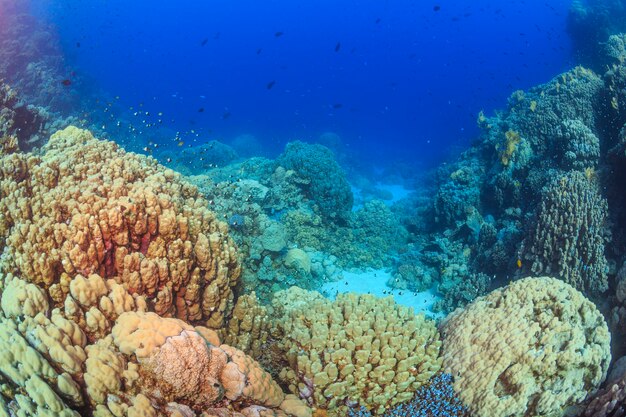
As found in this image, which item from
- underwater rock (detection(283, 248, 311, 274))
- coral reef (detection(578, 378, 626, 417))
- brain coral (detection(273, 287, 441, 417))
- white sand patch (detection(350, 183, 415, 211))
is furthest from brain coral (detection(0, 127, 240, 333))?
white sand patch (detection(350, 183, 415, 211))

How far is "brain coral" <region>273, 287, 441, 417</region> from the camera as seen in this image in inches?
150

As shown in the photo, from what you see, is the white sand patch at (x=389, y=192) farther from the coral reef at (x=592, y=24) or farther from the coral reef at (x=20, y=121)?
the coral reef at (x=20, y=121)

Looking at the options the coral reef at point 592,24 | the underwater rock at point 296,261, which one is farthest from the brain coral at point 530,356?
the coral reef at point 592,24

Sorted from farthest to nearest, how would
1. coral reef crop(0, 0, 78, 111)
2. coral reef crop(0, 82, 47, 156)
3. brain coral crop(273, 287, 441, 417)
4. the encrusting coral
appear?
coral reef crop(0, 0, 78, 111)
coral reef crop(0, 82, 47, 156)
brain coral crop(273, 287, 441, 417)
the encrusting coral

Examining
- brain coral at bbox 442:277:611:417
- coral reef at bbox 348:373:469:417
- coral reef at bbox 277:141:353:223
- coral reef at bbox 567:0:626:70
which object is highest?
coral reef at bbox 567:0:626:70

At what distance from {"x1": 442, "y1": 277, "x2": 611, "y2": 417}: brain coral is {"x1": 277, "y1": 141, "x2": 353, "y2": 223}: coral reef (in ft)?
→ 28.5

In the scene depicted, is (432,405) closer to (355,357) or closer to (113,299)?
(355,357)

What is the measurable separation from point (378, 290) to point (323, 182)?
445cm

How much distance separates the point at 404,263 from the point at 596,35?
24.8m

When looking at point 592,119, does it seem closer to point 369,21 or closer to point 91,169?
point 91,169

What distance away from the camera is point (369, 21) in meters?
152

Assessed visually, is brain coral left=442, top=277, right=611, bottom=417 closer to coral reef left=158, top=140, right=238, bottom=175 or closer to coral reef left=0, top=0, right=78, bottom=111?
coral reef left=158, top=140, right=238, bottom=175

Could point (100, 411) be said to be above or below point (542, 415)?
below

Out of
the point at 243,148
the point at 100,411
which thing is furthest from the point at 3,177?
the point at 243,148
